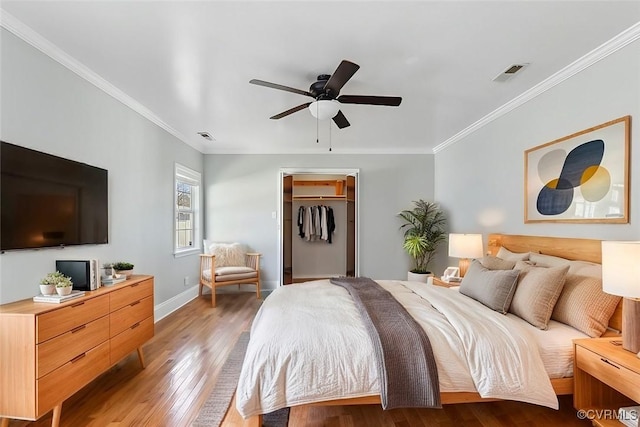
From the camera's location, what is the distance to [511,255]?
3021 mm

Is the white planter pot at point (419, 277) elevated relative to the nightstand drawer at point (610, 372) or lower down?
lower down

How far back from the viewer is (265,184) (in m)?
5.54

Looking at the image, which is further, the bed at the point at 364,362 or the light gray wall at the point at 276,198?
the light gray wall at the point at 276,198

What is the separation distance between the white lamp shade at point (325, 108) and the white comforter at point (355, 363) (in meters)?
1.63

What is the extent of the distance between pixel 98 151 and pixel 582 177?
3.95 meters

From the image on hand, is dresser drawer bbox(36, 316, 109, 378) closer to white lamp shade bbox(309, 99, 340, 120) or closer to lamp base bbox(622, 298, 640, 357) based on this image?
white lamp shade bbox(309, 99, 340, 120)

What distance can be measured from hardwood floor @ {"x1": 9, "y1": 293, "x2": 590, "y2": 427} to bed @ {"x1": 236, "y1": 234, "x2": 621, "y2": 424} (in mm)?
295

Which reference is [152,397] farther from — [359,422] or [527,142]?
[527,142]

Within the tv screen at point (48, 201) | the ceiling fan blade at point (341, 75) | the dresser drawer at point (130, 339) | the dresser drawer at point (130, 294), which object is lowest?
the dresser drawer at point (130, 339)

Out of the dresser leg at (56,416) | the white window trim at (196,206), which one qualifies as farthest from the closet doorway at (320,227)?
the dresser leg at (56,416)

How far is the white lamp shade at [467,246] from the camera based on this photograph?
11.4 feet

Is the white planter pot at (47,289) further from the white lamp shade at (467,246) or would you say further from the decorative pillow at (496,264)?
the white lamp shade at (467,246)

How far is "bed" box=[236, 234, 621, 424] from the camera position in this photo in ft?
5.42

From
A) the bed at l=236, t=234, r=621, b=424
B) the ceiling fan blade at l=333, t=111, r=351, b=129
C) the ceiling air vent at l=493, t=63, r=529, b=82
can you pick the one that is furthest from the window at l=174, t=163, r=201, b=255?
the ceiling air vent at l=493, t=63, r=529, b=82
